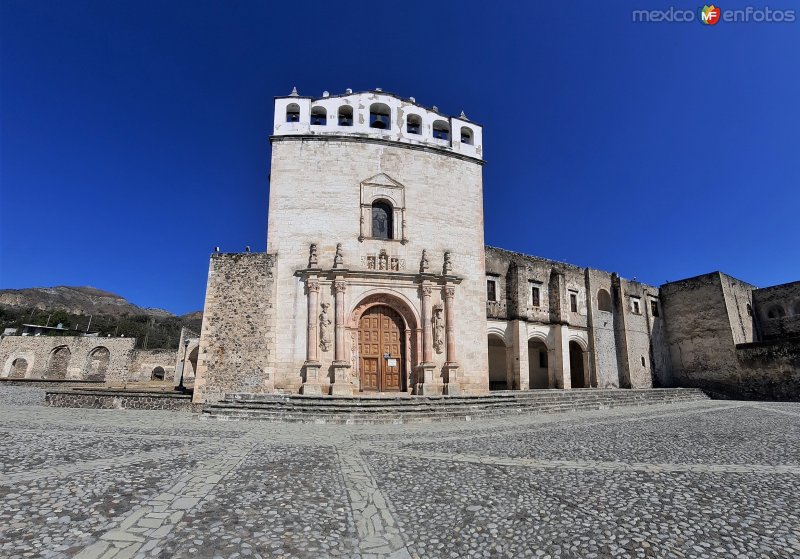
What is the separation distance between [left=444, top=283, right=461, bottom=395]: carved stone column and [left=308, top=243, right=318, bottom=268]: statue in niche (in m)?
5.35

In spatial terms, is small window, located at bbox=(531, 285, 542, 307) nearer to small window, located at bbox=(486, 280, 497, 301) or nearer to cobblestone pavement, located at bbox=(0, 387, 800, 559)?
small window, located at bbox=(486, 280, 497, 301)

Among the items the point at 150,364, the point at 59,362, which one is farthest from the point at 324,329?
the point at 59,362

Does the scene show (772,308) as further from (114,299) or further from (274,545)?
(114,299)

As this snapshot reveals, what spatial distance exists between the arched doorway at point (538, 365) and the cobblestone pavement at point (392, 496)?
53.5ft

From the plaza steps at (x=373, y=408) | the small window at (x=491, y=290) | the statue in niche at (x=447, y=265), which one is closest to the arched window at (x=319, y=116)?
the statue in niche at (x=447, y=265)

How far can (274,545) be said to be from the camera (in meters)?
3.50

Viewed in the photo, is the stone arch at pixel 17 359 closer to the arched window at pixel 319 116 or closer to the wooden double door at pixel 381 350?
the arched window at pixel 319 116

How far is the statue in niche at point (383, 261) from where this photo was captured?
16.9 meters

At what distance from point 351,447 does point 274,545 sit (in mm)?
4578

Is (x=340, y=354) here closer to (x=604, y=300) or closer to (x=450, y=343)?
(x=450, y=343)

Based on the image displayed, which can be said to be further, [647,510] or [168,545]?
[647,510]

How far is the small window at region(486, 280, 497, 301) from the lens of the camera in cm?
2184

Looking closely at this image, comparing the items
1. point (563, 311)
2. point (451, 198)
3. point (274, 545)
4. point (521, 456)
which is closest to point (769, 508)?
point (521, 456)

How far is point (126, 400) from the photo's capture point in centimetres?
1449
